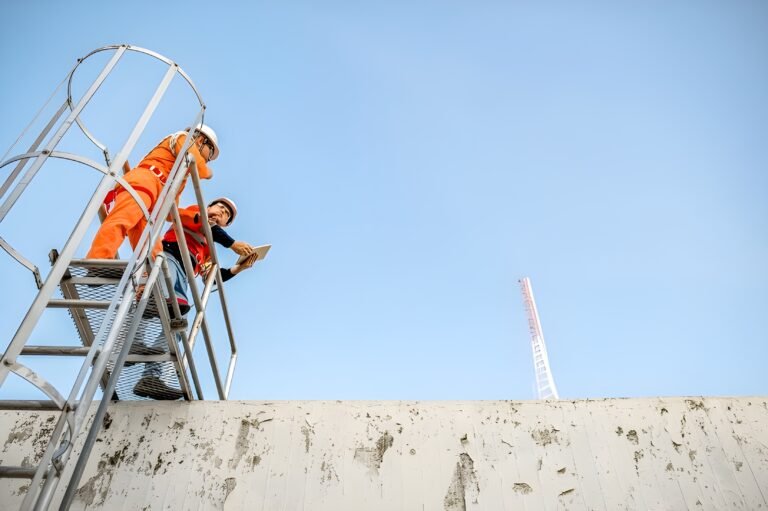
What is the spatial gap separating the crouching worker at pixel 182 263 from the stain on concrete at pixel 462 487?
1.58 metres

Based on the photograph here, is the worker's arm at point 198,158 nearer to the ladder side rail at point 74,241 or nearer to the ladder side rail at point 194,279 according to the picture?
the ladder side rail at point 194,279

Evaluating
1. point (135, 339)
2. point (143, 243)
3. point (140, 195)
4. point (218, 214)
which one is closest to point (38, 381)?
point (143, 243)

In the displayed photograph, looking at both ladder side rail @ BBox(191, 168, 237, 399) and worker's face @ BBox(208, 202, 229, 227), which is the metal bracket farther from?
worker's face @ BBox(208, 202, 229, 227)

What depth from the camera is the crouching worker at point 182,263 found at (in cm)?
292

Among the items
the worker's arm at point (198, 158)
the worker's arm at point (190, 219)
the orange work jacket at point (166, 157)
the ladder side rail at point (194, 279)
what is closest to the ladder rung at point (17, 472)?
the ladder side rail at point (194, 279)

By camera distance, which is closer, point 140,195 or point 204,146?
point 140,195

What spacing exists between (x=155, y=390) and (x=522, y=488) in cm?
207

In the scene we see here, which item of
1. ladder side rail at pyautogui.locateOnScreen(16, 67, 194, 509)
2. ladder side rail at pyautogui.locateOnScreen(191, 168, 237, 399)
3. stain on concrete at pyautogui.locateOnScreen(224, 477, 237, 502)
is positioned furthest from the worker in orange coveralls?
stain on concrete at pyautogui.locateOnScreen(224, 477, 237, 502)

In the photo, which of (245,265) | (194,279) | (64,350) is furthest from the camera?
(245,265)

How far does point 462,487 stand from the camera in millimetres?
2674

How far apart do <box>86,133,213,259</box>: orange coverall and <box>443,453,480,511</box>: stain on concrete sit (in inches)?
75.3

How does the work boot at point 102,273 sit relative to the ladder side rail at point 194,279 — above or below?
below

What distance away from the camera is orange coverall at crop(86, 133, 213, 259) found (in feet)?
8.64

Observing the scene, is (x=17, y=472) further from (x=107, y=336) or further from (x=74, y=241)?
(x=74, y=241)
